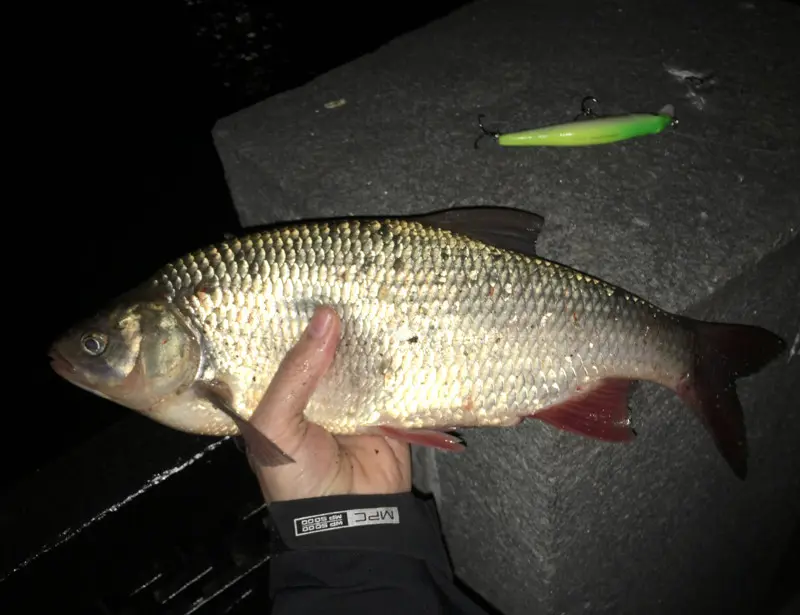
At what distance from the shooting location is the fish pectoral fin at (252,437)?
194cm

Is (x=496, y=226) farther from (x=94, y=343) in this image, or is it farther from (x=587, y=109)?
(x=94, y=343)

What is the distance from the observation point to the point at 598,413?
6.54ft

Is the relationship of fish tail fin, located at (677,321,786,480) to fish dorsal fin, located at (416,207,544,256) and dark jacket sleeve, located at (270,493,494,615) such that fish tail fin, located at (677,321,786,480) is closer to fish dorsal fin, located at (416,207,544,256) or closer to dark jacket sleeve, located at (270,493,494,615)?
fish dorsal fin, located at (416,207,544,256)

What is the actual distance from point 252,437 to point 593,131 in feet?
5.73

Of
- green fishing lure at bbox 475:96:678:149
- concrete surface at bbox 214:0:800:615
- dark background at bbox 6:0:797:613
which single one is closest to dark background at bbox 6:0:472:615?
dark background at bbox 6:0:797:613

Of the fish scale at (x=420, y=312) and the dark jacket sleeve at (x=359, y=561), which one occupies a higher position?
the fish scale at (x=420, y=312)

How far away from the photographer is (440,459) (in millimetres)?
2576

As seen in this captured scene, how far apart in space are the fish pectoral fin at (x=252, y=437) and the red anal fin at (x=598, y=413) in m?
0.83

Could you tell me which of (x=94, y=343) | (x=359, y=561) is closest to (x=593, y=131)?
(x=359, y=561)

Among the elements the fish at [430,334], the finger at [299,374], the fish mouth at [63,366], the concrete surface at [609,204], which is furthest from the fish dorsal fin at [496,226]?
the fish mouth at [63,366]

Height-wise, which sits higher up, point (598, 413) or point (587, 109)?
point (587, 109)

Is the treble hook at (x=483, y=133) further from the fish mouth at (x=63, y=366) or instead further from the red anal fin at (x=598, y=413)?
the fish mouth at (x=63, y=366)

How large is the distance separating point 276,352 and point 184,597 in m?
1.48

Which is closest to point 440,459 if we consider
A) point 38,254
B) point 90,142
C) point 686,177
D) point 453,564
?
point 453,564
